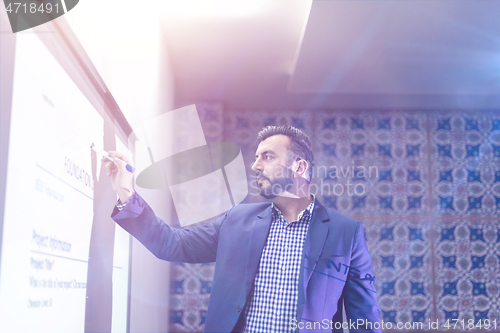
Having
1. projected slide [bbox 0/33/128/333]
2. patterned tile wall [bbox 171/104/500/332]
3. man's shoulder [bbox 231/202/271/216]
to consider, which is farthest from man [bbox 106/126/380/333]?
patterned tile wall [bbox 171/104/500/332]

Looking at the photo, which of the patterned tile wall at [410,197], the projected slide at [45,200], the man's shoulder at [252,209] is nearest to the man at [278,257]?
the man's shoulder at [252,209]

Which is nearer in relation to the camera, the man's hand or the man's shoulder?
the man's hand

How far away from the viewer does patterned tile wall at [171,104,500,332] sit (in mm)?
3436

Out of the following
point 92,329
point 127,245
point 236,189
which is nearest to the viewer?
point 92,329

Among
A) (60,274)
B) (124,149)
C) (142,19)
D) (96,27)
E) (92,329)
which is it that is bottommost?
(92,329)

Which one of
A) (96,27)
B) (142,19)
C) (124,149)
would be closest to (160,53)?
(142,19)

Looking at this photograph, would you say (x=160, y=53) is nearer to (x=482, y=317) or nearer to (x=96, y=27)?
(x=96, y=27)

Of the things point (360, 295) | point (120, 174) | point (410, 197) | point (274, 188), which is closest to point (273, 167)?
point (274, 188)

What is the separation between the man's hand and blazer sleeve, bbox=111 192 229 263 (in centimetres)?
4

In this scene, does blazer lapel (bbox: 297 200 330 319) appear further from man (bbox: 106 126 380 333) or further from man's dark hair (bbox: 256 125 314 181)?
man's dark hair (bbox: 256 125 314 181)

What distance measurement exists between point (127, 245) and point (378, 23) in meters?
1.69

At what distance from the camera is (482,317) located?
134 inches

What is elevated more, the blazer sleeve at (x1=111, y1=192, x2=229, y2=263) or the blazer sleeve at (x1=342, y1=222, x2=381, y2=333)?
the blazer sleeve at (x1=111, y1=192, x2=229, y2=263)

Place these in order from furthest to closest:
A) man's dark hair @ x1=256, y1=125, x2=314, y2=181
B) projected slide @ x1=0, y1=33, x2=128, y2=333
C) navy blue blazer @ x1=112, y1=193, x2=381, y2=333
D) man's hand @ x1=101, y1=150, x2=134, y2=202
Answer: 1. man's dark hair @ x1=256, y1=125, x2=314, y2=181
2. navy blue blazer @ x1=112, y1=193, x2=381, y2=333
3. man's hand @ x1=101, y1=150, x2=134, y2=202
4. projected slide @ x1=0, y1=33, x2=128, y2=333
